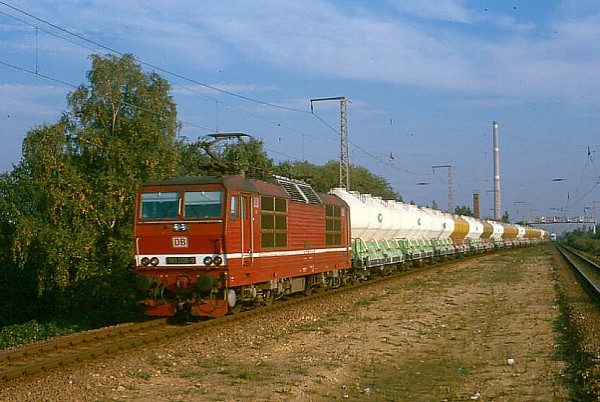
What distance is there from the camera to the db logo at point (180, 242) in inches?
615

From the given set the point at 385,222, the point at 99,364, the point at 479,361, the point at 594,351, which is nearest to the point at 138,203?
the point at 99,364

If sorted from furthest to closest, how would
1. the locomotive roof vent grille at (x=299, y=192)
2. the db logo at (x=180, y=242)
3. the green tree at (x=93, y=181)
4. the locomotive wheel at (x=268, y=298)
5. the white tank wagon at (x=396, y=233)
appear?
the white tank wagon at (x=396, y=233)
the green tree at (x=93, y=181)
the locomotive roof vent grille at (x=299, y=192)
the locomotive wheel at (x=268, y=298)
the db logo at (x=180, y=242)

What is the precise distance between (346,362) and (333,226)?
1299cm

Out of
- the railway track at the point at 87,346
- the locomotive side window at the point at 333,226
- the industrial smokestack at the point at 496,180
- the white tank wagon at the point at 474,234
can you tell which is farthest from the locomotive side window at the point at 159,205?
the industrial smokestack at the point at 496,180

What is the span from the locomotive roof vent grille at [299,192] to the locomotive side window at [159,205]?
13.7ft

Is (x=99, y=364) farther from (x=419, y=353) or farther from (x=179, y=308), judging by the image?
(x=419, y=353)

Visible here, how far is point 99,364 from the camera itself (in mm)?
11172

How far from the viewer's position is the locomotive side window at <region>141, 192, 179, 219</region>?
1602cm

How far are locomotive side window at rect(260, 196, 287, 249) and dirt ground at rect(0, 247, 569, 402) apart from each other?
1.96 m

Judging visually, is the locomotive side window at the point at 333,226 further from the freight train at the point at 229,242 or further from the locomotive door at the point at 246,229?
the locomotive door at the point at 246,229

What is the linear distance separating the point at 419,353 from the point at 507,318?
541 cm

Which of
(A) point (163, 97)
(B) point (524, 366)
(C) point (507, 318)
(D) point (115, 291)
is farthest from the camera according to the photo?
(A) point (163, 97)

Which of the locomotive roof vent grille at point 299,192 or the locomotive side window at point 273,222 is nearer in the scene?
the locomotive side window at point 273,222

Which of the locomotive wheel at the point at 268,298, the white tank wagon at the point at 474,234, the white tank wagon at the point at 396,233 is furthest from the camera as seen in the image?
the white tank wagon at the point at 474,234
